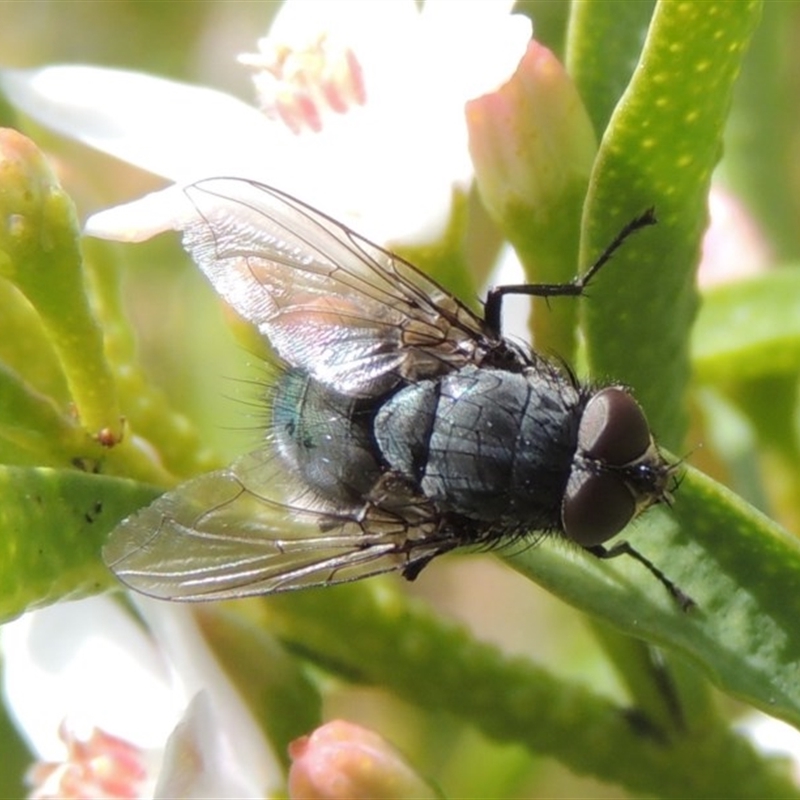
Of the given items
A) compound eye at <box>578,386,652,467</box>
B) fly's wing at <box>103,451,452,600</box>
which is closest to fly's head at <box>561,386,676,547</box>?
compound eye at <box>578,386,652,467</box>

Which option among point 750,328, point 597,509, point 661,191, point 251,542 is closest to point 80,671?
point 251,542

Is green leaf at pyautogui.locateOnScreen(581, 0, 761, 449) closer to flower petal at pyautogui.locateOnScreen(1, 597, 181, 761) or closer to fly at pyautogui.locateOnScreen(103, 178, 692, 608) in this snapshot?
→ fly at pyautogui.locateOnScreen(103, 178, 692, 608)

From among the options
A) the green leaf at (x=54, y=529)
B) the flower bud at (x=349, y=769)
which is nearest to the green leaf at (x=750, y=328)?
the flower bud at (x=349, y=769)

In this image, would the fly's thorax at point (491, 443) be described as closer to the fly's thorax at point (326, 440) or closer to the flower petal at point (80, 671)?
the fly's thorax at point (326, 440)

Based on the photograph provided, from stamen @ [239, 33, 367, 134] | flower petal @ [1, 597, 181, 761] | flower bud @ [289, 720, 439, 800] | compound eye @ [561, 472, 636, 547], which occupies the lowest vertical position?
flower petal @ [1, 597, 181, 761]

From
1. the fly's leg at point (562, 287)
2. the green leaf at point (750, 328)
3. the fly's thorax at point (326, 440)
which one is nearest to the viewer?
the fly's leg at point (562, 287)

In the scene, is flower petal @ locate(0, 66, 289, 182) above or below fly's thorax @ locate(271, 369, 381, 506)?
above

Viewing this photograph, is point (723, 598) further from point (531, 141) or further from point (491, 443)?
point (531, 141)
